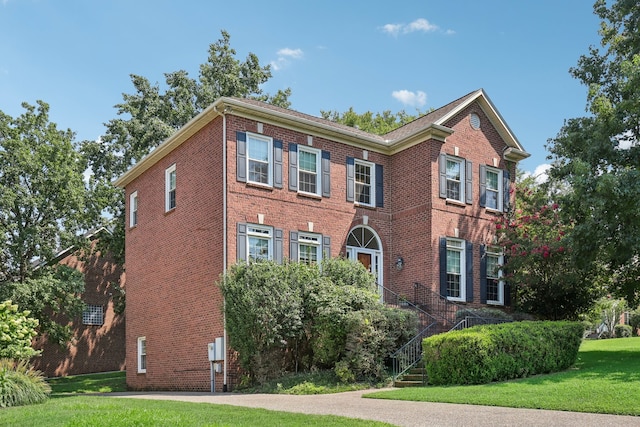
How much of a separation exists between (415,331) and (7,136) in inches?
690

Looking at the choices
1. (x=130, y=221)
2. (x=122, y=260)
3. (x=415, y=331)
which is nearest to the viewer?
(x=415, y=331)

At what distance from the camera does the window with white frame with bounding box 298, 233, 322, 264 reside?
19.8m

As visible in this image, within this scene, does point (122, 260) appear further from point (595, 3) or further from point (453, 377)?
point (595, 3)

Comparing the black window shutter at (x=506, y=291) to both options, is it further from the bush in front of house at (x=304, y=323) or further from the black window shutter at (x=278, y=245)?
the black window shutter at (x=278, y=245)

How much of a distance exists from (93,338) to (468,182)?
19871 millimetres

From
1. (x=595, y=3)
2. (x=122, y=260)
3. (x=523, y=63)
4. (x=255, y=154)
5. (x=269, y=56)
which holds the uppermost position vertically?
(x=269, y=56)

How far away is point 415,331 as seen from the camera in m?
17.3

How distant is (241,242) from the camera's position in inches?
720

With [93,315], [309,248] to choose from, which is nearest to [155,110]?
[93,315]

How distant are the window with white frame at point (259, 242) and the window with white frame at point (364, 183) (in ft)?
12.7

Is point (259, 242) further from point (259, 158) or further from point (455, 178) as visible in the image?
point (455, 178)

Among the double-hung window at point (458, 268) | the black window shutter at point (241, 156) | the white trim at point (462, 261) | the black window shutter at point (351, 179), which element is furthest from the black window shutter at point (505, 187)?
the black window shutter at point (241, 156)

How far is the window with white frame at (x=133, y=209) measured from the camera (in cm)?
2410

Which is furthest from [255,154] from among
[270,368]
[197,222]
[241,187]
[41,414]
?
[41,414]
